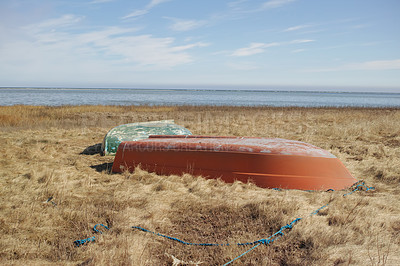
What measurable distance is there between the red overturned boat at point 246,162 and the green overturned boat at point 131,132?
5.04ft

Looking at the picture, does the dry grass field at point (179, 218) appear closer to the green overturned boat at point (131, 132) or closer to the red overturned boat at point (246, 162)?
the red overturned boat at point (246, 162)

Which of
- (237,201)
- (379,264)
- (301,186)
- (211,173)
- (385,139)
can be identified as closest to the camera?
(379,264)

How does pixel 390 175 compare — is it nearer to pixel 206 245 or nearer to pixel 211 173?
pixel 211 173

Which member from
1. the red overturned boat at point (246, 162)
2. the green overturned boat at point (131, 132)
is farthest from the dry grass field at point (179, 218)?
the green overturned boat at point (131, 132)

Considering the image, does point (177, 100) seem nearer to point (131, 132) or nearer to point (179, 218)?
point (131, 132)

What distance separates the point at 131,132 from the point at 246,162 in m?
3.25

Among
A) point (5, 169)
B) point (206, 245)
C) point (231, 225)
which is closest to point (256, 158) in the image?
point (231, 225)

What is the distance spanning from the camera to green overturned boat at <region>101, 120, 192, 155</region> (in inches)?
241

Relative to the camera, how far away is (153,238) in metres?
2.53

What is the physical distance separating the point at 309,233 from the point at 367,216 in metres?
0.79

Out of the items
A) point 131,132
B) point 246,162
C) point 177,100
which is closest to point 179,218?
point 246,162

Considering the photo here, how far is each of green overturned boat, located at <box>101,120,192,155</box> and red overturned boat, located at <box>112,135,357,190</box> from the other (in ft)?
5.04

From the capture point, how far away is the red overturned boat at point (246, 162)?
12.9 feet

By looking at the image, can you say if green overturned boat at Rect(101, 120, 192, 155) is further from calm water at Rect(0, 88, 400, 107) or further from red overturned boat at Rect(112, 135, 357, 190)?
calm water at Rect(0, 88, 400, 107)
